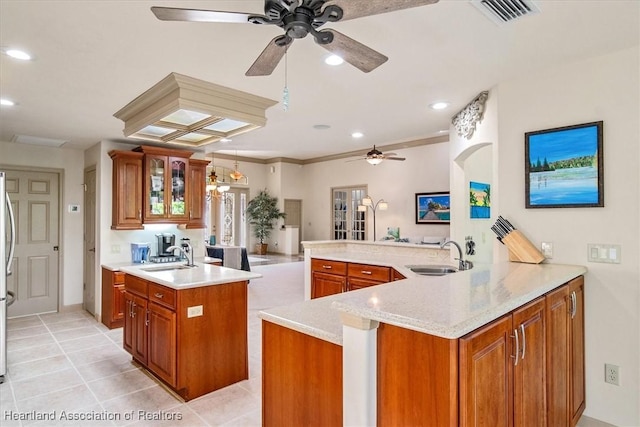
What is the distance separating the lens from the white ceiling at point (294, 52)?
1.98 m

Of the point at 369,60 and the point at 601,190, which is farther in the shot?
the point at 601,190

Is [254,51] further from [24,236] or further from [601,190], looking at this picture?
[24,236]

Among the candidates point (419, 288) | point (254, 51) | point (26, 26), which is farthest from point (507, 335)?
point (26, 26)

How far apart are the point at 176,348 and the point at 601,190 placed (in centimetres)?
323

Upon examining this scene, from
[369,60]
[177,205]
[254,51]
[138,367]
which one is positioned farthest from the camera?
[177,205]

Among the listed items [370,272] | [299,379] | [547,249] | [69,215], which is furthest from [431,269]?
[69,215]

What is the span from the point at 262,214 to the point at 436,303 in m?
10.2

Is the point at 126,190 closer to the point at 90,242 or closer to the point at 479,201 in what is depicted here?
the point at 90,242

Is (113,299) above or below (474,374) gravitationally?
below

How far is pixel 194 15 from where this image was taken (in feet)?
4.80

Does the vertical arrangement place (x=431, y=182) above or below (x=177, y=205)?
above

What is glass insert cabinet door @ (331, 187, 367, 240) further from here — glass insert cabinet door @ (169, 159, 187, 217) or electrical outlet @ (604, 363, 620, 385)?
electrical outlet @ (604, 363, 620, 385)

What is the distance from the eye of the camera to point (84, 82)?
2936 mm

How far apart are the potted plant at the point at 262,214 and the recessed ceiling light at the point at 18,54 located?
29.1 feet
